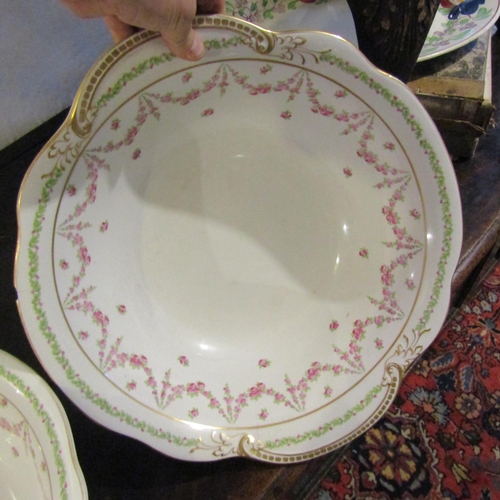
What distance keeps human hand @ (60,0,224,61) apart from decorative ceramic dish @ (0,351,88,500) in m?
0.27

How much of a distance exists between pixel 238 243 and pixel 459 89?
37 centimetres

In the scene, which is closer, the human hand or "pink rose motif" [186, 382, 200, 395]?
the human hand

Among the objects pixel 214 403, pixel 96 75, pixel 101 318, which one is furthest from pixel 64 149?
pixel 214 403

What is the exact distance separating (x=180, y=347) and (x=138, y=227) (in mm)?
138

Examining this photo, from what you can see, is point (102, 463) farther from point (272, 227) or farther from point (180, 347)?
→ point (272, 227)

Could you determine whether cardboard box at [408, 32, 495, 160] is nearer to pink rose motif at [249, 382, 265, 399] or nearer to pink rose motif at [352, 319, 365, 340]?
pink rose motif at [352, 319, 365, 340]

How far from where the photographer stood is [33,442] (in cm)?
36

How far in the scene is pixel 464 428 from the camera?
1.00m

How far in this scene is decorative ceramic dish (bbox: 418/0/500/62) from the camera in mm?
612

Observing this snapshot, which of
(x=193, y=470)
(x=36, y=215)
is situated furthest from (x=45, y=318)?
(x=193, y=470)

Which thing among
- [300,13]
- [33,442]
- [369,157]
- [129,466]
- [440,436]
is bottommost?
[440,436]

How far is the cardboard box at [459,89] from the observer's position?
607mm

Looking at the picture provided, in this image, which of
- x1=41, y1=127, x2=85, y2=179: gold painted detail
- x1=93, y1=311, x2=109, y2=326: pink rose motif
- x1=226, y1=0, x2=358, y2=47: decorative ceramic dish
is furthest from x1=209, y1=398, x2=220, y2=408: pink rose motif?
x1=226, y1=0, x2=358, y2=47: decorative ceramic dish

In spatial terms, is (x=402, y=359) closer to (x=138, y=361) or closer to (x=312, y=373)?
(x=312, y=373)
